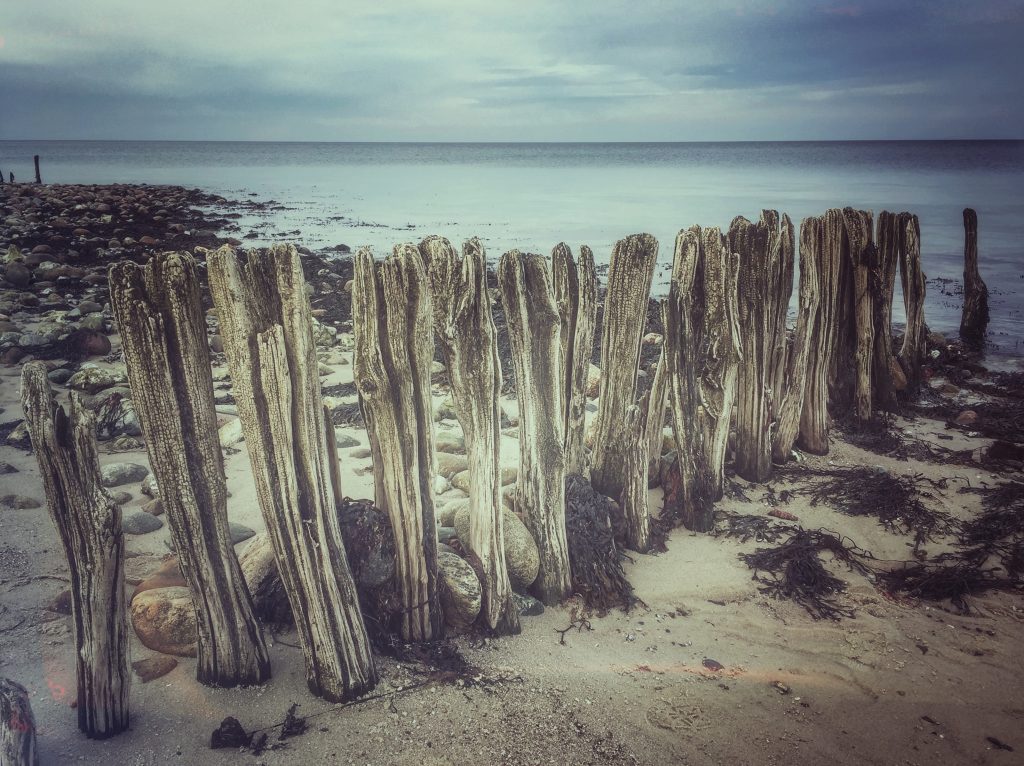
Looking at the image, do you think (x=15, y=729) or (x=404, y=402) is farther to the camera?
(x=404, y=402)

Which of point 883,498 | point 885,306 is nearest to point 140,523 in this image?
point 883,498

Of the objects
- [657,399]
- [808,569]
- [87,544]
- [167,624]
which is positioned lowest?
[808,569]

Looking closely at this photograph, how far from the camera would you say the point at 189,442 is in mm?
2666

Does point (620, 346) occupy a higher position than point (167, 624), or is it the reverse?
point (620, 346)

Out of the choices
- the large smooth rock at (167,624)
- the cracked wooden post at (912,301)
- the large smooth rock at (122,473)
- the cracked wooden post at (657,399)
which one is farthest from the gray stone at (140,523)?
the cracked wooden post at (912,301)

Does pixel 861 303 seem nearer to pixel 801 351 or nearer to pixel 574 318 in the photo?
pixel 801 351

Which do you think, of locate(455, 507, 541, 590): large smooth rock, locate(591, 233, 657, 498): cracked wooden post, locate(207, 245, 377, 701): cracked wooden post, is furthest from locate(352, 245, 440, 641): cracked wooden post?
locate(591, 233, 657, 498): cracked wooden post

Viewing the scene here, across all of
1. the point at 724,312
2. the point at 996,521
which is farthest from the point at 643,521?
the point at 996,521

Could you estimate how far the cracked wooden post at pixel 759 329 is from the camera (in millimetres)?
4613

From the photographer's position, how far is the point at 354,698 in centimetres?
294

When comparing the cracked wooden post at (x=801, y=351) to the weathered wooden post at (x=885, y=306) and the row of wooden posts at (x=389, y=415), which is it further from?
the weathered wooden post at (x=885, y=306)

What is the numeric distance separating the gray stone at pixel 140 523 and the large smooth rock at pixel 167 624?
1.04 metres

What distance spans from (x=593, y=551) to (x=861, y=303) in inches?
149

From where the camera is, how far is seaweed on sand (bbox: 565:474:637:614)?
A: 3.79 metres
